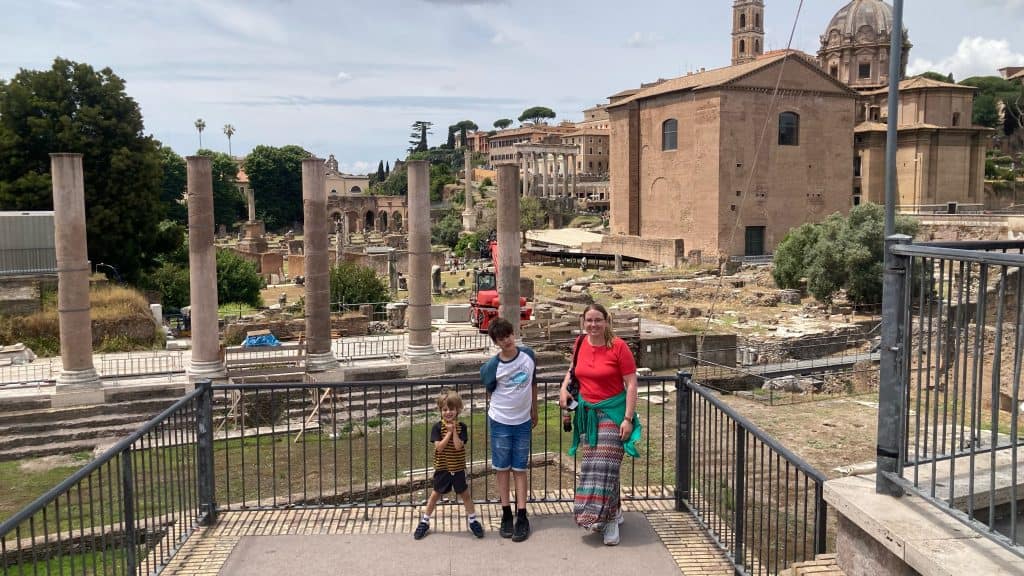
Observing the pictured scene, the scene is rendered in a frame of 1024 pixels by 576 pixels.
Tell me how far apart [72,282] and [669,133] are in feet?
127

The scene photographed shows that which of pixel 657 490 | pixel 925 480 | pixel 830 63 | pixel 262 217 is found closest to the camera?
pixel 925 480

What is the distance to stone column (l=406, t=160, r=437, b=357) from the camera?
627 inches

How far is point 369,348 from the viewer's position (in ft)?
A: 61.4

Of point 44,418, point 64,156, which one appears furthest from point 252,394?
point 64,156

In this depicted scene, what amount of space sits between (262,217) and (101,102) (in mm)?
51358

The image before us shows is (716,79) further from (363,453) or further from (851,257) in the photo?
(363,453)

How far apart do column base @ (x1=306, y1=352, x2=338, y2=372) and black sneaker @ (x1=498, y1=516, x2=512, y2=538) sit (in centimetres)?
1018

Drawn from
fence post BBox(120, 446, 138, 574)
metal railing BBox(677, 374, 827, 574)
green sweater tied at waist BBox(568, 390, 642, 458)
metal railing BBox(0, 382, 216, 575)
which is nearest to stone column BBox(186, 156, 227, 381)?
metal railing BBox(0, 382, 216, 575)

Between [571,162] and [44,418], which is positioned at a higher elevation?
[571,162]

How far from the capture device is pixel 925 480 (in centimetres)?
398

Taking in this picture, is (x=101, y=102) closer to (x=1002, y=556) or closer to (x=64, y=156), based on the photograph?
(x=64, y=156)

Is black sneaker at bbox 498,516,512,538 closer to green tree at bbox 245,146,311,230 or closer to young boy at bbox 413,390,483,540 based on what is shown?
young boy at bbox 413,390,483,540

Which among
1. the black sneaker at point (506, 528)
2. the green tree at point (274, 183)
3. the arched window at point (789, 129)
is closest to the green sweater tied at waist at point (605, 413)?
the black sneaker at point (506, 528)

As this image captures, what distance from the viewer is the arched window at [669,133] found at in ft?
154
